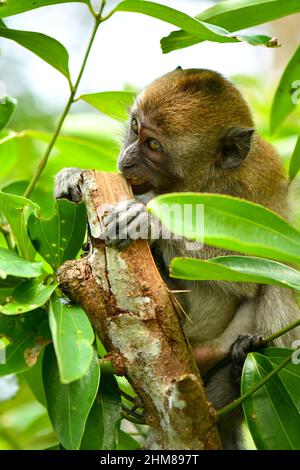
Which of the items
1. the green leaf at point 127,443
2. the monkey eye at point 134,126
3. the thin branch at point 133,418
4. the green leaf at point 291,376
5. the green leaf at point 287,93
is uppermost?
the green leaf at point 287,93

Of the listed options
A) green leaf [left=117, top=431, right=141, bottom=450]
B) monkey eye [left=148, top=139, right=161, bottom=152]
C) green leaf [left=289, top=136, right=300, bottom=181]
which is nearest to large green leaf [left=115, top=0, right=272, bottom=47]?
green leaf [left=289, top=136, right=300, bottom=181]

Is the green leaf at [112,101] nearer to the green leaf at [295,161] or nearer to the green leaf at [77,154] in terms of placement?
the green leaf at [77,154]

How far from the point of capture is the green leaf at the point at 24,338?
2691mm

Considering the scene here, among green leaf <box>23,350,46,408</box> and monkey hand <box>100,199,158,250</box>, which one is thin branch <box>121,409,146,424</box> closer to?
green leaf <box>23,350,46,408</box>

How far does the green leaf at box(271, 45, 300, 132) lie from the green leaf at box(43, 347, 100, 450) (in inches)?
78.6

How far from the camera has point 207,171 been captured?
13.6 feet

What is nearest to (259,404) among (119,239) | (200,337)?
(119,239)

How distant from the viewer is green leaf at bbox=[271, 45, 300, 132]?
3674 mm

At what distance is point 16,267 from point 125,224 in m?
0.58

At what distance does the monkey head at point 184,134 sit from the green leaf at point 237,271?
5.18 ft

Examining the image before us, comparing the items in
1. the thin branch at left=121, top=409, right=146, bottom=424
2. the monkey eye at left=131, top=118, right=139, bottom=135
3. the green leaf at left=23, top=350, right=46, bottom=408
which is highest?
the monkey eye at left=131, top=118, right=139, bottom=135
